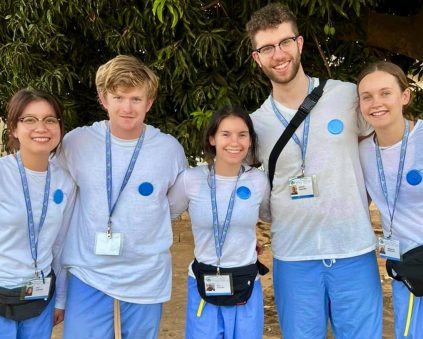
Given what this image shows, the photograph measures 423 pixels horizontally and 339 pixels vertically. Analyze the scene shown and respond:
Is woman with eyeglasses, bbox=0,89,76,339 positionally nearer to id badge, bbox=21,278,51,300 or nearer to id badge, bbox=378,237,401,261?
id badge, bbox=21,278,51,300

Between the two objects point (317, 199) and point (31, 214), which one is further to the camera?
point (317, 199)

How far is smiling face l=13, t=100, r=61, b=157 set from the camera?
2768 mm

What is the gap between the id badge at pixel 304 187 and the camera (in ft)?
9.62

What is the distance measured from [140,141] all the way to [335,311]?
4.67 ft

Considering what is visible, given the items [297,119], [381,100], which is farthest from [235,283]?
[381,100]

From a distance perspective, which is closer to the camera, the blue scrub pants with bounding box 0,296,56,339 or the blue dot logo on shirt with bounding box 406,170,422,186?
the blue scrub pants with bounding box 0,296,56,339

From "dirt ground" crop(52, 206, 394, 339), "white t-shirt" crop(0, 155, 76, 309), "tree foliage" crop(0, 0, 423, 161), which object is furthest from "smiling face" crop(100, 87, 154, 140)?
"dirt ground" crop(52, 206, 394, 339)

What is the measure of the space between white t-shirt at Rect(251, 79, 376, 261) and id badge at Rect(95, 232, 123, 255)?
900 mm

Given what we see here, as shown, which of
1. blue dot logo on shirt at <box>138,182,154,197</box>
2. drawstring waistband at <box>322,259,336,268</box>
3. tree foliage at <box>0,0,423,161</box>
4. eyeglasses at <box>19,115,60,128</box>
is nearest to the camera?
eyeglasses at <box>19,115,60,128</box>

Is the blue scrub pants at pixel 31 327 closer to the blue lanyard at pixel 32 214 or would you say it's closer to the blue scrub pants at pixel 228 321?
the blue lanyard at pixel 32 214

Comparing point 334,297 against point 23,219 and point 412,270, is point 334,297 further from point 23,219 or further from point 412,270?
point 23,219

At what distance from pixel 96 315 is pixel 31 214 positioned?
2.07ft

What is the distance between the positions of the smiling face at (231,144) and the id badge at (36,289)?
1.08 meters

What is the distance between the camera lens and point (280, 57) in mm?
2961
